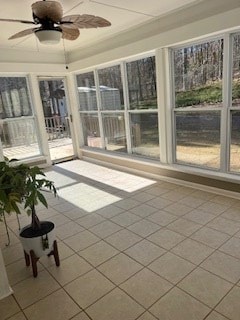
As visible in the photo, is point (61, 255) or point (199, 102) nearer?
point (61, 255)

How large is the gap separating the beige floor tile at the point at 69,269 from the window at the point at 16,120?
3571 millimetres

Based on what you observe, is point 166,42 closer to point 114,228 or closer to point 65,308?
point 114,228

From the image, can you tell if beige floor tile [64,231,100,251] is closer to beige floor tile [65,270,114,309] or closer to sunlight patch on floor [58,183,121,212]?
beige floor tile [65,270,114,309]

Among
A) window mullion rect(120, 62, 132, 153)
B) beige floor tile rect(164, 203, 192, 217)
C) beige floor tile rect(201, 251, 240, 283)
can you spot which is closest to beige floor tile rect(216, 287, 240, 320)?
beige floor tile rect(201, 251, 240, 283)

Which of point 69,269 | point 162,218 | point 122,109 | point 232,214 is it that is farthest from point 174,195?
point 122,109

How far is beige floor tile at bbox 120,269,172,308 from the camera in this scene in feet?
5.80

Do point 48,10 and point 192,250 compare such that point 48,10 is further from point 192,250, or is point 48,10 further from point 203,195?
point 203,195

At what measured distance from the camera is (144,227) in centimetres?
272

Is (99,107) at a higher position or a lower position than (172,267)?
higher

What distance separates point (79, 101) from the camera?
5797 millimetres

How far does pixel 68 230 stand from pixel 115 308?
4.11 feet

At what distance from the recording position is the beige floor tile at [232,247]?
2.18m

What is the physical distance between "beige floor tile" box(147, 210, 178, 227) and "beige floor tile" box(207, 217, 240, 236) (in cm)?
42

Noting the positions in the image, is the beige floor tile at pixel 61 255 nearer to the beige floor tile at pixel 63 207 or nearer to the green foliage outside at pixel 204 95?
the beige floor tile at pixel 63 207
